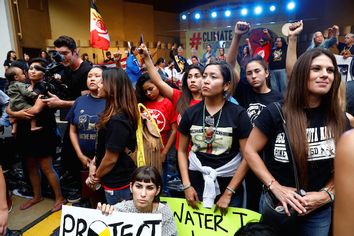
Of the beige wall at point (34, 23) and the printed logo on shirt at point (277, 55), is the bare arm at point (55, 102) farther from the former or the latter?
the beige wall at point (34, 23)

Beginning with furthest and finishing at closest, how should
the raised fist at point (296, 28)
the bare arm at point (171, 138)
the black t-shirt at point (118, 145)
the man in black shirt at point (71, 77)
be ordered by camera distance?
the man in black shirt at point (71, 77) < the bare arm at point (171, 138) < the raised fist at point (296, 28) < the black t-shirt at point (118, 145)

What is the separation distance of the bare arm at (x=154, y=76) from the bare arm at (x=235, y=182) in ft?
4.02

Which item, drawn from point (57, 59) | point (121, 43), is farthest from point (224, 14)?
point (57, 59)

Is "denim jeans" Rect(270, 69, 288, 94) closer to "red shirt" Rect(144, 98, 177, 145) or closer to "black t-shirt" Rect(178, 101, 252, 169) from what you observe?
"red shirt" Rect(144, 98, 177, 145)

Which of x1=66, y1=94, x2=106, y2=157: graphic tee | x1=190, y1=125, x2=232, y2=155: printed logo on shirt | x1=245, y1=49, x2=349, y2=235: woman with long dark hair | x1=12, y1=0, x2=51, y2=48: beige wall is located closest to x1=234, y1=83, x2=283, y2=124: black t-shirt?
x1=190, y1=125, x2=232, y2=155: printed logo on shirt

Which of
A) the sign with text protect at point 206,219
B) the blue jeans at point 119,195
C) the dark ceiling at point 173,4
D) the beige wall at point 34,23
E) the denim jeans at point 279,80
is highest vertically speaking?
the dark ceiling at point 173,4

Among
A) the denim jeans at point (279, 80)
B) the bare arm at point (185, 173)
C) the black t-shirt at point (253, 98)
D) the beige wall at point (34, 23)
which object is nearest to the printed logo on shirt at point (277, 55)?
the denim jeans at point (279, 80)

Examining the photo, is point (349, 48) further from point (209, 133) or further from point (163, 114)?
point (209, 133)

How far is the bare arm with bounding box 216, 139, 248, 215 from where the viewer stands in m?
1.84

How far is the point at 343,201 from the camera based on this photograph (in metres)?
0.75

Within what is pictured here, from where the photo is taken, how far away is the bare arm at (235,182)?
1.84 meters

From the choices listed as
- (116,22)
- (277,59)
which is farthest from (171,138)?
(116,22)

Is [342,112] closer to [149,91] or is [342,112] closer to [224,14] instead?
[149,91]

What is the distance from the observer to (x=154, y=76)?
275 centimetres
